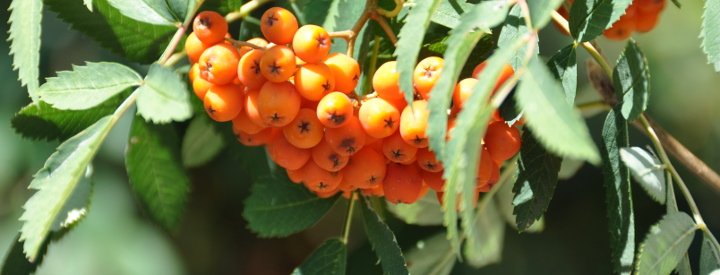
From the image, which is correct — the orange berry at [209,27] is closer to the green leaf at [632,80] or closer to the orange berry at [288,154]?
the orange berry at [288,154]

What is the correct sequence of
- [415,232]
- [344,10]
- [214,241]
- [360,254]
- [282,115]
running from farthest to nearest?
[214,241] < [415,232] < [360,254] < [344,10] < [282,115]

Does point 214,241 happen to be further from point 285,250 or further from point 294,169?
point 294,169

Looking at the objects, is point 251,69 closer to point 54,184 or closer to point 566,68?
point 54,184

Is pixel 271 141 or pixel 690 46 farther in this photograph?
pixel 690 46

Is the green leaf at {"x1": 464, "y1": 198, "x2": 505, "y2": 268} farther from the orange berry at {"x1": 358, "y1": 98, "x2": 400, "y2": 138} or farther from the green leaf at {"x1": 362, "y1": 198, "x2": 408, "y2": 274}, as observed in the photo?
the orange berry at {"x1": 358, "y1": 98, "x2": 400, "y2": 138}

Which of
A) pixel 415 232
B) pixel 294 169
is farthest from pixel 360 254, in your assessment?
pixel 294 169

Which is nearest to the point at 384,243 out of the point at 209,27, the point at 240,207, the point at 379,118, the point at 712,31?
the point at 379,118

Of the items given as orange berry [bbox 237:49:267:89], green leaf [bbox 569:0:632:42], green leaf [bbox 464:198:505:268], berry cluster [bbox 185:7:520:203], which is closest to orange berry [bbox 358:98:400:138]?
berry cluster [bbox 185:7:520:203]
